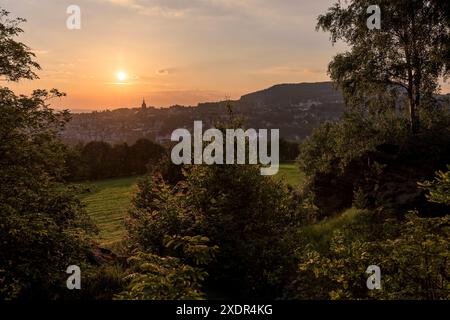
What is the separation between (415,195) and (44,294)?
15601 mm

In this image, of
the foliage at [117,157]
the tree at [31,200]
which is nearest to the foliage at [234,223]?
the tree at [31,200]

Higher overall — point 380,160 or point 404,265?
point 380,160

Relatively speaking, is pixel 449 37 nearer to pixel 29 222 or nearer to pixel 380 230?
pixel 380 230

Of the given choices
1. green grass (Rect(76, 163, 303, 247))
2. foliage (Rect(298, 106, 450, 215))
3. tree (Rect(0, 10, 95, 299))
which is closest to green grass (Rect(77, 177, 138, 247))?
green grass (Rect(76, 163, 303, 247))

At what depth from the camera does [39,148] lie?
1424 centimetres

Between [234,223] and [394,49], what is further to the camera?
[394,49]

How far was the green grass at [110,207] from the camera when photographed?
40303 millimetres

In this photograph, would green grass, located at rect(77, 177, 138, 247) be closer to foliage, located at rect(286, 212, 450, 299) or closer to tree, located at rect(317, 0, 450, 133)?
tree, located at rect(317, 0, 450, 133)

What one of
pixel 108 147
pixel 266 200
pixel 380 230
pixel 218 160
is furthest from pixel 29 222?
pixel 108 147

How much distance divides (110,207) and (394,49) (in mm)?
45961

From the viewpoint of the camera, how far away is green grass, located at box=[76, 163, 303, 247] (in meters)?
40.1

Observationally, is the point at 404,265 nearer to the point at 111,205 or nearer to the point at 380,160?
the point at 380,160

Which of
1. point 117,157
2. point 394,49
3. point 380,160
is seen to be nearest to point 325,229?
point 380,160

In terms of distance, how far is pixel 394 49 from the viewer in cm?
2423
